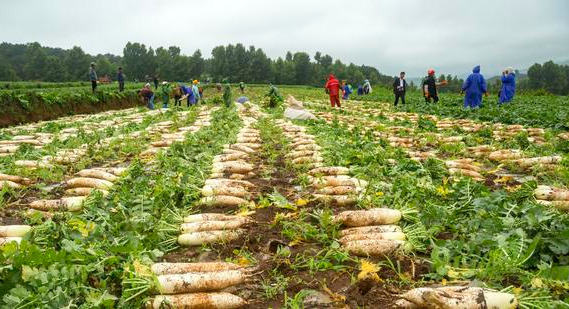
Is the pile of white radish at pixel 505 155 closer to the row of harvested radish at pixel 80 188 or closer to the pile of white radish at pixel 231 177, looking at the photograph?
the pile of white radish at pixel 231 177

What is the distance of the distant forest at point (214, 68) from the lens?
252ft

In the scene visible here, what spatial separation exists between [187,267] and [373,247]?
139 centimetres

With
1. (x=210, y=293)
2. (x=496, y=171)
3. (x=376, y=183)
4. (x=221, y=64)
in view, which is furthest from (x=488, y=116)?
(x=221, y=64)

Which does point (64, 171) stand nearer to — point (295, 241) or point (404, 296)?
point (295, 241)

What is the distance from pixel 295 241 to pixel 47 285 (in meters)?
1.78

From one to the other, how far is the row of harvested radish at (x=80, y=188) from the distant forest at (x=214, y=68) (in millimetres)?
72034

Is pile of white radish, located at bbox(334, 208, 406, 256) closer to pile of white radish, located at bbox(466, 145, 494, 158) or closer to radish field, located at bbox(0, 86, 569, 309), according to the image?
radish field, located at bbox(0, 86, 569, 309)

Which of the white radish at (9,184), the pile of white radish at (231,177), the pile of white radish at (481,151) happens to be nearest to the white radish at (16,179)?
the white radish at (9,184)

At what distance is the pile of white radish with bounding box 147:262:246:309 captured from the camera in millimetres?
2473

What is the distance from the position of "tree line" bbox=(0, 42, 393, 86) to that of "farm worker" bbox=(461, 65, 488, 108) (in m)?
69.8

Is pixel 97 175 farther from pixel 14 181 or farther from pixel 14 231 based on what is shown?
pixel 14 231

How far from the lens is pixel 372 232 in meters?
3.34

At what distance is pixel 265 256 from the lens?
316 centimetres

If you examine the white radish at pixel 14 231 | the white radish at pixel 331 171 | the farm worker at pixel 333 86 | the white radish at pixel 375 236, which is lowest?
the white radish at pixel 14 231
